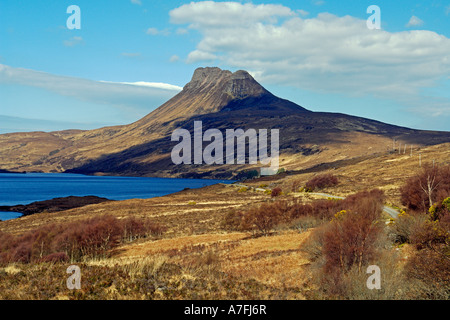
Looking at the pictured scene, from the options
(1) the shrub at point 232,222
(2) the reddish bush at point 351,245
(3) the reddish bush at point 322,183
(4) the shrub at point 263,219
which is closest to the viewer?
(2) the reddish bush at point 351,245

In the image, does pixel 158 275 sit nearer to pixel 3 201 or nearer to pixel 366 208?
pixel 366 208

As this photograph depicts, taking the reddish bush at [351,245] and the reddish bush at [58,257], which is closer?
the reddish bush at [351,245]

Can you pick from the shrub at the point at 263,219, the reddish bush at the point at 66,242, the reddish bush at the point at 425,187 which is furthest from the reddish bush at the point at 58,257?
the reddish bush at the point at 425,187

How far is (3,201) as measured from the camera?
89.2 metres

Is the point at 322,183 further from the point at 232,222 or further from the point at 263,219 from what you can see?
the point at 263,219

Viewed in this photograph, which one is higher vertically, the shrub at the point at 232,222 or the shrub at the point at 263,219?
the shrub at the point at 263,219

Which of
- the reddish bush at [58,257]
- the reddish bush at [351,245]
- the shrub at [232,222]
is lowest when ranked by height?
the shrub at [232,222]

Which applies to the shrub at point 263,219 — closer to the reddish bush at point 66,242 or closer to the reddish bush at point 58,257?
the reddish bush at point 66,242

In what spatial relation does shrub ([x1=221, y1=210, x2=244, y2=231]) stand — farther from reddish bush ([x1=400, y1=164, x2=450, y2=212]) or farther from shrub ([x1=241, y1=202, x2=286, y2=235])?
reddish bush ([x1=400, y1=164, x2=450, y2=212])

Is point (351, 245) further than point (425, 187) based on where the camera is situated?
No

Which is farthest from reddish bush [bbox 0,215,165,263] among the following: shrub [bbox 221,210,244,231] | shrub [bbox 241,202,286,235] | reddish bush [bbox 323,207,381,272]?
reddish bush [bbox 323,207,381,272]

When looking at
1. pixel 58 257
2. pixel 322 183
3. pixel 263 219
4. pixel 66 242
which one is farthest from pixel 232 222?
pixel 322 183

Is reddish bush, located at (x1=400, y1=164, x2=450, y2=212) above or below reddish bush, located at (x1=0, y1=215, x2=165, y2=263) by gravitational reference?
above
